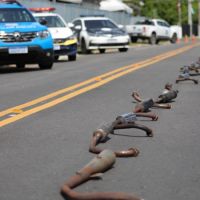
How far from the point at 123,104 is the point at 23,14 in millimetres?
8807

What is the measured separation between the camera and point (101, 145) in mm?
6535

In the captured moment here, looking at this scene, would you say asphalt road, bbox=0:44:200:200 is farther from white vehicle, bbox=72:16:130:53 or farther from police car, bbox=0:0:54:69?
white vehicle, bbox=72:16:130:53

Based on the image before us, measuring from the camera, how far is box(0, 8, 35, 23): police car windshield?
690 inches

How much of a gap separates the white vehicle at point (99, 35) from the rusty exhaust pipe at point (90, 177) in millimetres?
23505

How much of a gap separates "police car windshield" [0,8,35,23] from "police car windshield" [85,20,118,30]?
1169cm

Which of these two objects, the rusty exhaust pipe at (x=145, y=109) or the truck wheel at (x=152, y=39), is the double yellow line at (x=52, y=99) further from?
the truck wheel at (x=152, y=39)

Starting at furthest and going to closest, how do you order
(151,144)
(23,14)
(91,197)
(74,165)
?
(23,14)
(151,144)
(74,165)
(91,197)

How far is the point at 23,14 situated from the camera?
18.0 metres

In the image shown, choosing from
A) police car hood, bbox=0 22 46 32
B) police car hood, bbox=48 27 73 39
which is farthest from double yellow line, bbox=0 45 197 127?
police car hood, bbox=48 27 73 39

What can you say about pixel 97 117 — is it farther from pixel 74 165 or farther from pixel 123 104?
pixel 74 165

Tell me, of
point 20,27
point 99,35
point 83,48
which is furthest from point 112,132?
point 83,48

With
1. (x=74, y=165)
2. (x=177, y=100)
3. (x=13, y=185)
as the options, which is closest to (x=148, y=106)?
(x=177, y=100)

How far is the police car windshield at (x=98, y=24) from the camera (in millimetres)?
29734

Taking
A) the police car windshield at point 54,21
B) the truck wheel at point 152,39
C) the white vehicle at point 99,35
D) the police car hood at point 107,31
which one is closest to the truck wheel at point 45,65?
the police car windshield at point 54,21
